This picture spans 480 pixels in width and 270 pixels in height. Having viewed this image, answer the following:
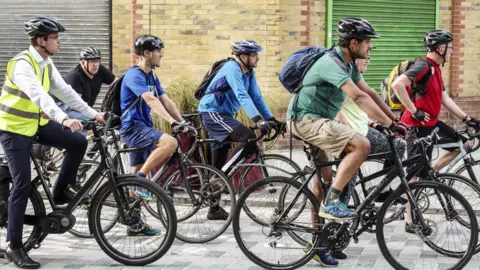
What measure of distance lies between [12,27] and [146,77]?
8.32 meters

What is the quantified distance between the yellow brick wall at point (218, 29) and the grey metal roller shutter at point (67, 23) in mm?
948

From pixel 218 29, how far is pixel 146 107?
6643 mm

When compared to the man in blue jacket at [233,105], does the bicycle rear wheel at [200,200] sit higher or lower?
lower

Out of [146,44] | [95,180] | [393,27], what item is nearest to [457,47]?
[393,27]

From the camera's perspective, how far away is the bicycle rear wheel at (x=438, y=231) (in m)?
6.89

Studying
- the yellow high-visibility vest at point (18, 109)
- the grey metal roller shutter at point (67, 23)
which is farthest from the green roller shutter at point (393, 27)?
the yellow high-visibility vest at point (18, 109)

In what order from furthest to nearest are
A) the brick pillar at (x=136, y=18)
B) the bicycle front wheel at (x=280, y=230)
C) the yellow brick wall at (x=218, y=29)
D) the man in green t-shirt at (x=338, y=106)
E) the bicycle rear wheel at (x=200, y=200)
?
the brick pillar at (x=136, y=18) → the yellow brick wall at (x=218, y=29) → the bicycle rear wheel at (x=200, y=200) → the bicycle front wheel at (x=280, y=230) → the man in green t-shirt at (x=338, y=106)

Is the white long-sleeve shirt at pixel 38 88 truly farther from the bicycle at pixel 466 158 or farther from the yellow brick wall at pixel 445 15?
the yellow brick wall at pixel 445 15

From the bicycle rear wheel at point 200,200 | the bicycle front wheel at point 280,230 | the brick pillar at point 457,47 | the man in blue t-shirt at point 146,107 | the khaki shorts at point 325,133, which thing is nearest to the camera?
the khaki shorts at point 325,133

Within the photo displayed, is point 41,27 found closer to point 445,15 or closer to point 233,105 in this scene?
point 233,105

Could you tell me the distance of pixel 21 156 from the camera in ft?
23.5

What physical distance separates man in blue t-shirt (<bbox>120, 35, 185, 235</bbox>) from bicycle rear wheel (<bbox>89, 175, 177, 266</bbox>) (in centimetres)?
89

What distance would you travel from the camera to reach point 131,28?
15352 millimetres

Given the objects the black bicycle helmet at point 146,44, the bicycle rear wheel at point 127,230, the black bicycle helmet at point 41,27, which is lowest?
the bicycle rear wheel at point 127,230
